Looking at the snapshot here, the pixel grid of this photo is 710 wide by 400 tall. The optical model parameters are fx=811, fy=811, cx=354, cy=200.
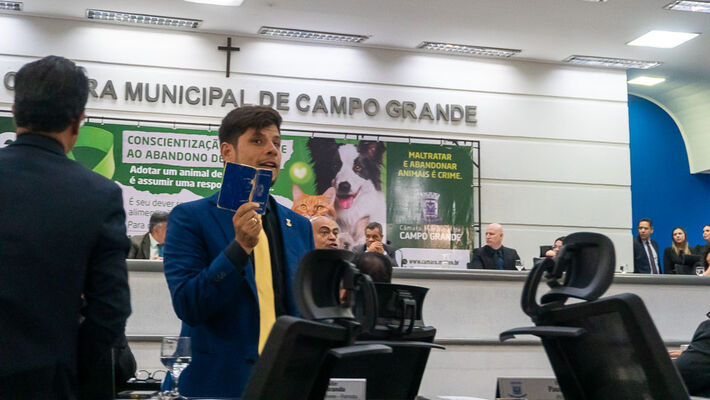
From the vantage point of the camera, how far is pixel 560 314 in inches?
71.6

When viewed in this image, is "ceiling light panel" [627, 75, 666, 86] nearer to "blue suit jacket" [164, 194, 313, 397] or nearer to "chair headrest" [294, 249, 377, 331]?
"blue suit jacket" [164, 194, 313, 397]

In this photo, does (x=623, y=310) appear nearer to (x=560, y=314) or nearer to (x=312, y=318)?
(x=560, y=314)

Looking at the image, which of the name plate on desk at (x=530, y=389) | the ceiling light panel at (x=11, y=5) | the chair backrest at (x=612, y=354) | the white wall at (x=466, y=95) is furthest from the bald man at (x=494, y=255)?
the chair backrest at (x=612, y=354)

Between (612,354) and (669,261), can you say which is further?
(669,261)

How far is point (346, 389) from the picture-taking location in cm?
232

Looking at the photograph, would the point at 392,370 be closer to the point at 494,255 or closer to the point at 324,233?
the point at 324,233

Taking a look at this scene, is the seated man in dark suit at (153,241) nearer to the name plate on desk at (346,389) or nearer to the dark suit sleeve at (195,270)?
the dark suit sleeve at (195,270)

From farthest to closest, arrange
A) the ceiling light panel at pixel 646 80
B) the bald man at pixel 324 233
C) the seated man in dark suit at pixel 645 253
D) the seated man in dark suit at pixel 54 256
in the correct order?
the ceiling light panel at pixel 646 80, the seated man in dark suit at pixel 645 253, the bald man at pixel 324 233, the seated man in dark suit at pixel 54 256

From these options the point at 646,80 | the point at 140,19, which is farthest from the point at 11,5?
the point at 646,80

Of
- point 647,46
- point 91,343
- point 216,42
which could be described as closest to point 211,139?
point 216,42

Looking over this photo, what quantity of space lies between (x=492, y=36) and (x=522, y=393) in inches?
345

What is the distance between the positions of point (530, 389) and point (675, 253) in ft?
35.3

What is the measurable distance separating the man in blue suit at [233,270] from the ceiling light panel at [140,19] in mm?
8125

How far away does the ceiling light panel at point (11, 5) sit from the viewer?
977 cm
